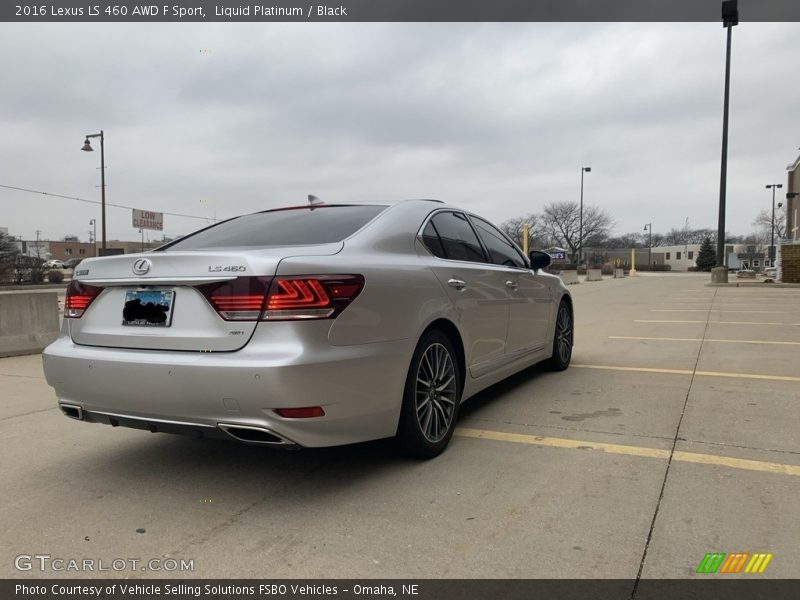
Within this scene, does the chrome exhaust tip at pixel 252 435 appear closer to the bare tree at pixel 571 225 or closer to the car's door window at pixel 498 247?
the car's door window at pixel 498 247

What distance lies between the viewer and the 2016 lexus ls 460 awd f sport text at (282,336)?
2.76 meters

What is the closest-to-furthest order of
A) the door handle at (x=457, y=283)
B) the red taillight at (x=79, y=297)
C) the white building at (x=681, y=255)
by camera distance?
1. the red taillight at (x=79, y=297)
2. the door handle at (x=457, y=283)
3. the white building at (x=681, y=255)

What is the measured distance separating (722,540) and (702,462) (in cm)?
99

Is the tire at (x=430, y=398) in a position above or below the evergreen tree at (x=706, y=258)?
below

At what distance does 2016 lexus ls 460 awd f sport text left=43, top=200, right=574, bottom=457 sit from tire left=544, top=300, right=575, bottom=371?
242 centimetres

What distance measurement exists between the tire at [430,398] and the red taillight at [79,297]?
184 cm

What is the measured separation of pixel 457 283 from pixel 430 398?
0.81 m

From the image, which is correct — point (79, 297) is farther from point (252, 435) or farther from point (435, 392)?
point (435, 392)

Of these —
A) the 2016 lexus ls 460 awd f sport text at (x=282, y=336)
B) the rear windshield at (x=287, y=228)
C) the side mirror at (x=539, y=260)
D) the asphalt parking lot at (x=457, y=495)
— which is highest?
the rear windshield at (x=287, y=228)

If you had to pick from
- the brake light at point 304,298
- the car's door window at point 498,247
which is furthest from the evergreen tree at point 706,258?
the brake light at point 304,298

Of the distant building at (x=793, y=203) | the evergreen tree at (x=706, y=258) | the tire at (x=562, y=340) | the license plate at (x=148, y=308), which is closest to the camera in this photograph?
the license plate at (x=148, y=308)

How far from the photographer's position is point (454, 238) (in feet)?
14.1

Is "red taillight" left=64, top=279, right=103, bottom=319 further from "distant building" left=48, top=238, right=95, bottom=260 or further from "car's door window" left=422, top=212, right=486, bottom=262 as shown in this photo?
"distant building" left=48, top=238, right=95, bottom=260

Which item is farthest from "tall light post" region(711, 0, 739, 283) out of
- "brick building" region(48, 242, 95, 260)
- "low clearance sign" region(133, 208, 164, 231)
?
"brick building" region(48, 242, 95, 260)
